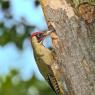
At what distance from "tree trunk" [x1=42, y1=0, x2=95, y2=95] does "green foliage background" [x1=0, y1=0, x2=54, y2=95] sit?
1.47 metres

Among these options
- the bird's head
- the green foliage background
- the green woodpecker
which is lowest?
the green foliage background

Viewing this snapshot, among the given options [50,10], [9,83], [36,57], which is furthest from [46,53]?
[9,83]

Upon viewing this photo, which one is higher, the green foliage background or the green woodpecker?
the green woodpecker

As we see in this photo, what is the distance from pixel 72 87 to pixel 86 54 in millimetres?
196

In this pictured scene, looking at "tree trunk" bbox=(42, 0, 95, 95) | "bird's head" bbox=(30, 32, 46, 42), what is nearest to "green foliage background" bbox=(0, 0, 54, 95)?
"bird's head" bbox=(30, 32, 46, 42)

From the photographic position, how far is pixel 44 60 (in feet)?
10.2

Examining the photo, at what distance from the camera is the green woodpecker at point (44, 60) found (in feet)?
10.1

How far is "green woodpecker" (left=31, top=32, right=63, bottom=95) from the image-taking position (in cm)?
307

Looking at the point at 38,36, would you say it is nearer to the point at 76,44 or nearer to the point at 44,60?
the point at 44,60

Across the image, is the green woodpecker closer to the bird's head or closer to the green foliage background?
the bird's head

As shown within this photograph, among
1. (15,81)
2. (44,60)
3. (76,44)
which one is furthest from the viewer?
(15,81)

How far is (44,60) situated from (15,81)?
279 centimetres

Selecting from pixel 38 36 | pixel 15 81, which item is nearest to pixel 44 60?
pixel 38 36

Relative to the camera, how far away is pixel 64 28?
2949 millimetres
